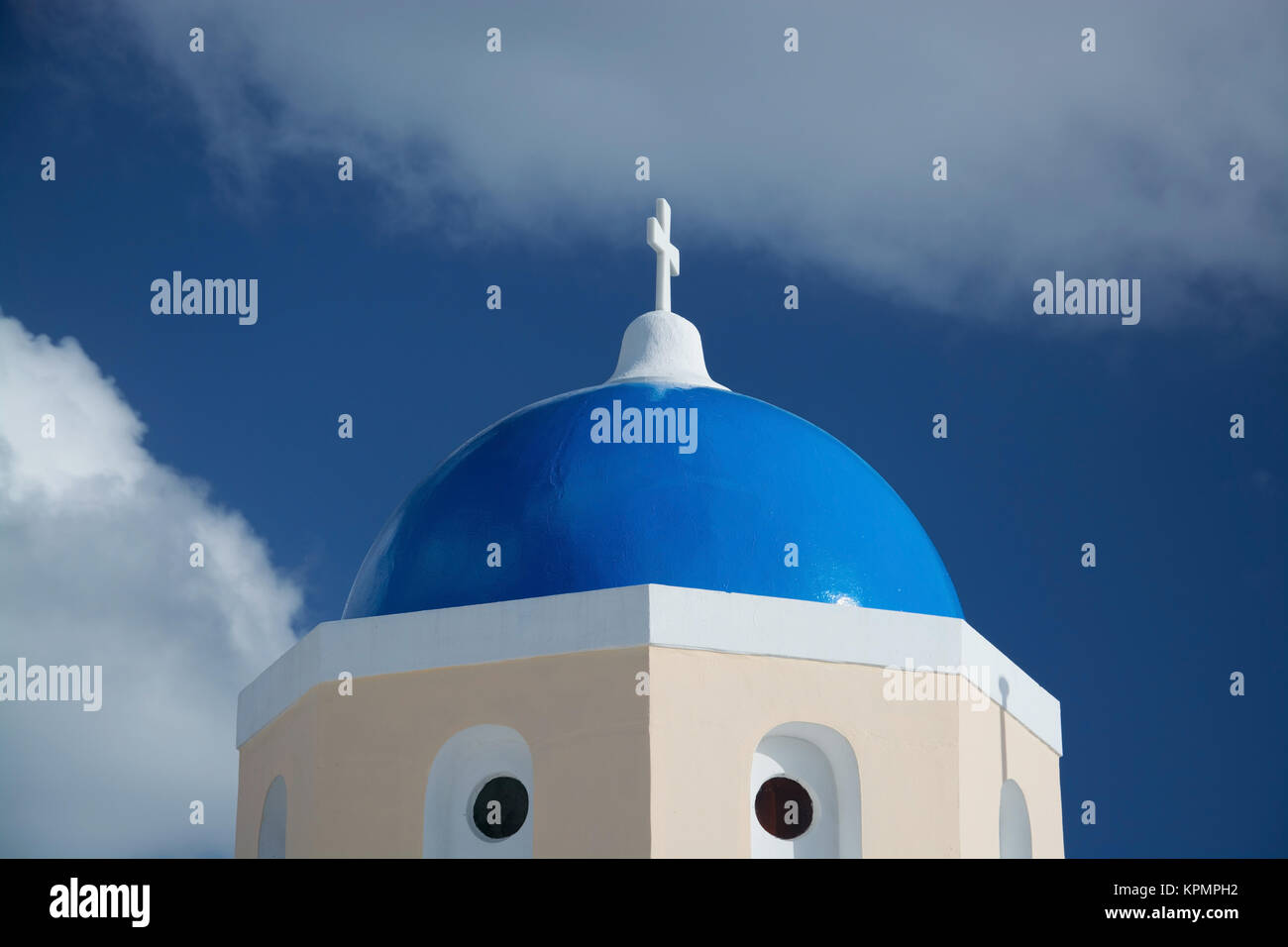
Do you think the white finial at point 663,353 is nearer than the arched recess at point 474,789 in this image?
No

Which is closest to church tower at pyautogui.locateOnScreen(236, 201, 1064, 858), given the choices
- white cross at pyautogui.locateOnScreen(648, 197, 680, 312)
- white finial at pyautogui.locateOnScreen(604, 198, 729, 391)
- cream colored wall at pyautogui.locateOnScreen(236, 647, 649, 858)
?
cream colored wall at pyautogui.locateOnScreen(236, 647, 649, 858)

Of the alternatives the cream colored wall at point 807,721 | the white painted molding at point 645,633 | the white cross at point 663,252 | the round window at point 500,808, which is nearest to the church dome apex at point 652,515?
the white painted molding at point 645,633

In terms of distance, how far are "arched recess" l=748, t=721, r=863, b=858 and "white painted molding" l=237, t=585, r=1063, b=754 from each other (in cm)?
52

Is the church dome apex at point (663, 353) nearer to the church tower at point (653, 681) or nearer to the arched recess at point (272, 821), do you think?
the church tower at point (653, 681)

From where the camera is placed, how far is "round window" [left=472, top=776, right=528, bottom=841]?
11.4m

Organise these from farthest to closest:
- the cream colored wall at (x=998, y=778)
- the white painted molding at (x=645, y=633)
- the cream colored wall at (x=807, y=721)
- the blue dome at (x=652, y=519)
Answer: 1. the blue dome at (x=652, y=519)
2. the cream colored wall at (x=998, y=778)
3. the white painted molding at (x=645, y=633)
4. the cream colored wall at (x=807, y=721)

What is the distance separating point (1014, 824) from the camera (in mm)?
12438

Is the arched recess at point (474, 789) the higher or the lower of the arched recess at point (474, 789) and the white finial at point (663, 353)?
the lower

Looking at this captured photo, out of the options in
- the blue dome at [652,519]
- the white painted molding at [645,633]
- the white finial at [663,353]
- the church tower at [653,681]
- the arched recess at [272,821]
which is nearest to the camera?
the church tower at [653,681]

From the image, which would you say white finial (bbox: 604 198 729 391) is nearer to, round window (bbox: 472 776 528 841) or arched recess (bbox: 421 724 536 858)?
arched recess (bbox: 421 724 536 858)

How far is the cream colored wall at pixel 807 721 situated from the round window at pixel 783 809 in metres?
0.36

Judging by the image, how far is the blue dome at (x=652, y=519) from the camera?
461 inches

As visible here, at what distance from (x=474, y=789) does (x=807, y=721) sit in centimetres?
203
